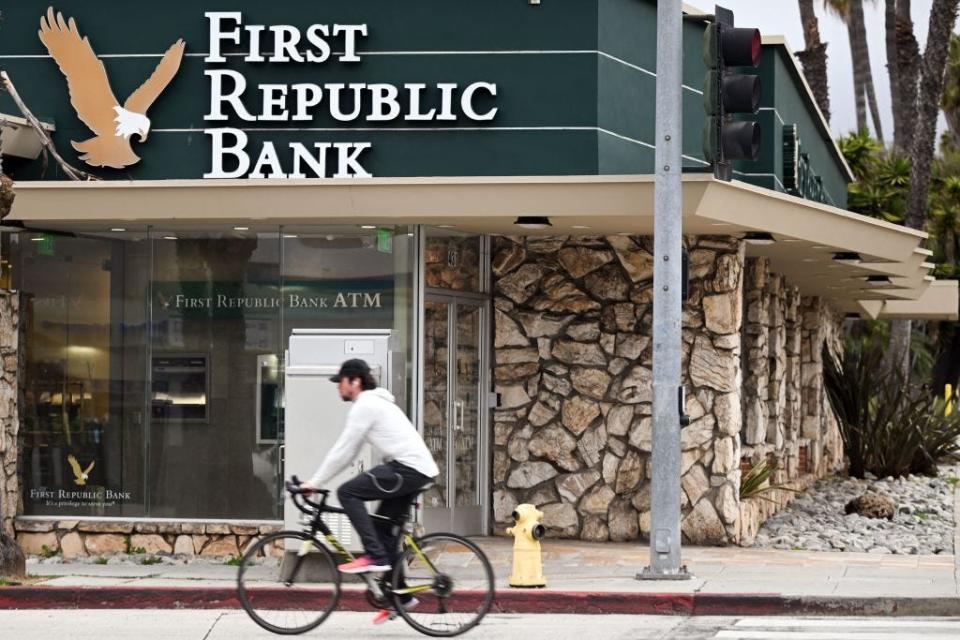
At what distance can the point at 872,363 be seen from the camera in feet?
81.5

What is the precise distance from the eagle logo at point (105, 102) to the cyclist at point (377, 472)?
6528 mm

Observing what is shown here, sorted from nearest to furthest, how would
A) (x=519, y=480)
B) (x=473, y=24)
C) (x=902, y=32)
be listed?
(x=473, y=24) → (x=519, y=480) → (x=902, y=32)

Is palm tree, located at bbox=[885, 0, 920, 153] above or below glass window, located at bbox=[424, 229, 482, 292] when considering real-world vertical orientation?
above

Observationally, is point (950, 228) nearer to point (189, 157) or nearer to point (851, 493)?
point (851, 493)

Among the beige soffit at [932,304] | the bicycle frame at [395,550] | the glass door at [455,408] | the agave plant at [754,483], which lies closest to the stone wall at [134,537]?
the glass door at [455,408]

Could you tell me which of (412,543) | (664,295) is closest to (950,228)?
(664,295)

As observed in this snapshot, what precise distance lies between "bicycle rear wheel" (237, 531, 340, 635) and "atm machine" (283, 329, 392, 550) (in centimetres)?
145

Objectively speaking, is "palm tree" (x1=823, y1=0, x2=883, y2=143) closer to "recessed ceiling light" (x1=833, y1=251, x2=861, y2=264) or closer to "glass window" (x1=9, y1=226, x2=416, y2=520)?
"recessed ceiling light" (x1=833, y1=251, x2=861, y2=264)

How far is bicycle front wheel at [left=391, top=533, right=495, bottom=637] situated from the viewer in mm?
11016

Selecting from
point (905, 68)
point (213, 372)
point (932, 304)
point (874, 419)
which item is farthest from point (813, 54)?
point (213, 372)

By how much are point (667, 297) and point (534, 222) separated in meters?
2.31

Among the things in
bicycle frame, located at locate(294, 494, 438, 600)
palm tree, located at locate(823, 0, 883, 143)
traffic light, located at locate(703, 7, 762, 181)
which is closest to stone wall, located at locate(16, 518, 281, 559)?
bicycle frame, located at locate(294, 494, 438, 600)

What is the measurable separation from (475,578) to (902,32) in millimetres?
30920

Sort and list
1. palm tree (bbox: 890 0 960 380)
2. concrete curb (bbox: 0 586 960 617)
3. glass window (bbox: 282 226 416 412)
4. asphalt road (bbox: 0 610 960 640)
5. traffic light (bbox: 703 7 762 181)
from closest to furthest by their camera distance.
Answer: asphalt road (bbox: 0 610 960 640)
concrete curb (bbox: 0 586 960 617)
traffic light (bbox: 703 7 762 181)
glass window (bbox: 282 226 416 412)
palm tree (bbox: 890 0 960 380)
